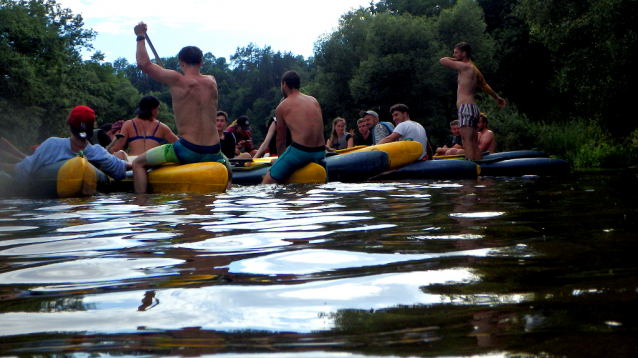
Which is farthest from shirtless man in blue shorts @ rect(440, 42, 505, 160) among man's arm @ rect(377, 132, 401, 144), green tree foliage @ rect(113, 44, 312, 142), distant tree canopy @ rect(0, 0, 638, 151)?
green tree foliage @ rect(113, 44, 312, 142)

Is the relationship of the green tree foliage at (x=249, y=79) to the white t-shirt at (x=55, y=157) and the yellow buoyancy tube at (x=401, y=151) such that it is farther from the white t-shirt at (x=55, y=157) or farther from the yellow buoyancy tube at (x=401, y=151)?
the white t-shirt at (x=55, y=157)

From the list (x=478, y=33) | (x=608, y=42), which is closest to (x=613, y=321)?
(x=608, y=42)

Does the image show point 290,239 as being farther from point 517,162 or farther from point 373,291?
point 517,162

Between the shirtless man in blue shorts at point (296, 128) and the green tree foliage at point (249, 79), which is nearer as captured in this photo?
the shirtless man in blue shorts at point (296, 128)

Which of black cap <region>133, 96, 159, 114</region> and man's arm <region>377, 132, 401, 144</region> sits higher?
black cap <region>133, 96, 159, 114</region>

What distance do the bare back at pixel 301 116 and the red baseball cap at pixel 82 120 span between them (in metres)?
2.21

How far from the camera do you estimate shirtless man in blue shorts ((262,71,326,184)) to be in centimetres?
745

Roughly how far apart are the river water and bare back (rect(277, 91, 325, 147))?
4.20 m

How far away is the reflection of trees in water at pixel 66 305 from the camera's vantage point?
1536 mm

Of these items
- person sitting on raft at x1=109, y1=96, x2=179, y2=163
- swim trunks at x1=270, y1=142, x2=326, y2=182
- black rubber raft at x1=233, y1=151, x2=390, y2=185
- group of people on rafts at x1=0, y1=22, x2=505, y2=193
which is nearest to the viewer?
group of people on rafts at x1=0, y1=22, x2=505, y2=193

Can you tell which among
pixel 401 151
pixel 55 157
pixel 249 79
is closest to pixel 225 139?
pixel 401 151

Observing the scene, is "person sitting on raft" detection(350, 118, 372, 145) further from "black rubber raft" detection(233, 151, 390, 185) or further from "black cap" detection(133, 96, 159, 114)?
"black cap" detection(133, 96, 159, 114)

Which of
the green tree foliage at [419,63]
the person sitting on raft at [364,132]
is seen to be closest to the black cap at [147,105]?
the person sitting on raft at [364,132]

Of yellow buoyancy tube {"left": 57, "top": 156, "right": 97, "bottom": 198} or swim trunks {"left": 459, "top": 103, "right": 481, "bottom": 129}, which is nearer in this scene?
yellow buoyancy tube {"left": 57, "top": 156, "right": 97, "bottom": 198}
